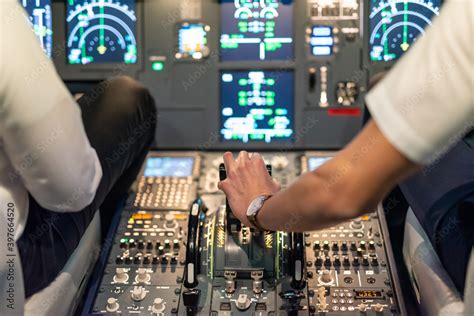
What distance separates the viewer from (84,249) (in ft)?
8.67

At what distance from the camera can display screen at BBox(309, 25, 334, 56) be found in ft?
11.3

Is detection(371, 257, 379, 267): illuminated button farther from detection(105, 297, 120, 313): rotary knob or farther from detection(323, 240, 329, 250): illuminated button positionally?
detection(105, 297, 120, 313): rotary knob

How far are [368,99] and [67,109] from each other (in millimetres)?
795

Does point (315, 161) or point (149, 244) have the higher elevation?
point (315, 161)

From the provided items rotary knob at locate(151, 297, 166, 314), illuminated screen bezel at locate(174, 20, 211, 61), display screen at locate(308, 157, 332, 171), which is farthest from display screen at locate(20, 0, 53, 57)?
rotary knob at locate(151, 297, 166, 314)

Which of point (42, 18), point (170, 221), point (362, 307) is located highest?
point (42, 18)

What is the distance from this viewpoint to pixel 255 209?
2072 millimetres

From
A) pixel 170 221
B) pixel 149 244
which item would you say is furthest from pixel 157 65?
pixel 149 244

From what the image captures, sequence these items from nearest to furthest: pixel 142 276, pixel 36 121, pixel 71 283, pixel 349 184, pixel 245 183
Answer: pixel 349 184
pixel 36 121
pixel 245 183
pixel 71 283
pixel 142 276

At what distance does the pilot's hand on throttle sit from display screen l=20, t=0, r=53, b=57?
1553 mm

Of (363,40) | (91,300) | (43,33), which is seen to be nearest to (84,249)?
(91,300)

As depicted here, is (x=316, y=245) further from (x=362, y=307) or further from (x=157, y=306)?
(x=157, y=306)

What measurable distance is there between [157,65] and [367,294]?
1.55 m

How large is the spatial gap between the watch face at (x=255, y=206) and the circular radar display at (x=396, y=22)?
1.58 metres
